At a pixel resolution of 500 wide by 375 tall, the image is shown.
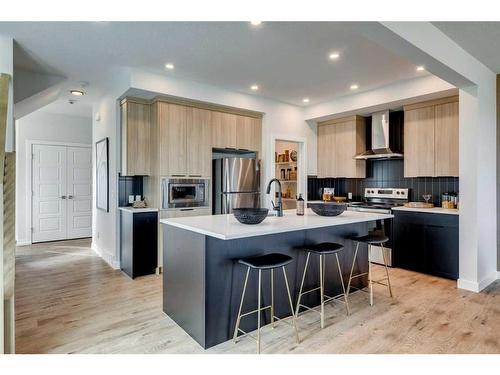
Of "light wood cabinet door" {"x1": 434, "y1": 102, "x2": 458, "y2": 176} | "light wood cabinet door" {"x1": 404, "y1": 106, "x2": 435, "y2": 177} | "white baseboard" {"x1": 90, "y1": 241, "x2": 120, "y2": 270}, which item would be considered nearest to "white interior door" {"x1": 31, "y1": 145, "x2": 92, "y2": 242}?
"white baseboard" {"x1": 90, "y1": 241, "x2": 120, "y2": 270}

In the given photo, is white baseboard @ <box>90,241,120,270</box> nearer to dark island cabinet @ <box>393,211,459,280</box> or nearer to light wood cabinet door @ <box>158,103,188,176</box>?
light wood cabinet door @ <box>158,103,188,176</box>

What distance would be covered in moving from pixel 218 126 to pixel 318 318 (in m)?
3.03

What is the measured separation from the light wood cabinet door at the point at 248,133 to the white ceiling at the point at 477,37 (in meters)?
2.86

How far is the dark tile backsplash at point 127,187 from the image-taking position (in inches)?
173

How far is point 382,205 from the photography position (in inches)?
189

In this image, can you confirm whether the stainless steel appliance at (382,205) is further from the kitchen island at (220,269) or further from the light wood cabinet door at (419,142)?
the kitchen island at (220,269)

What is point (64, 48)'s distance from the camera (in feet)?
10.3

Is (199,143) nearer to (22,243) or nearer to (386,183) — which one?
(386,183)

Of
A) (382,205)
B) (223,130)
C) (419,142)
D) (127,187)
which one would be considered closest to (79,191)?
(127,187)

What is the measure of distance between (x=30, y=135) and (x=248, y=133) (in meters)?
4.45

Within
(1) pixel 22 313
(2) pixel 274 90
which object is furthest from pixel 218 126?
(1) pixel 22 313

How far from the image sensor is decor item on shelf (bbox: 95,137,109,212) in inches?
184

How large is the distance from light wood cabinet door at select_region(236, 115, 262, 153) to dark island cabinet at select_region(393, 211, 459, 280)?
2367 mm

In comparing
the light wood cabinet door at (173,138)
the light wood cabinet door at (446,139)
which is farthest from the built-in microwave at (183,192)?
the light wood cabinet door at (446,139)
